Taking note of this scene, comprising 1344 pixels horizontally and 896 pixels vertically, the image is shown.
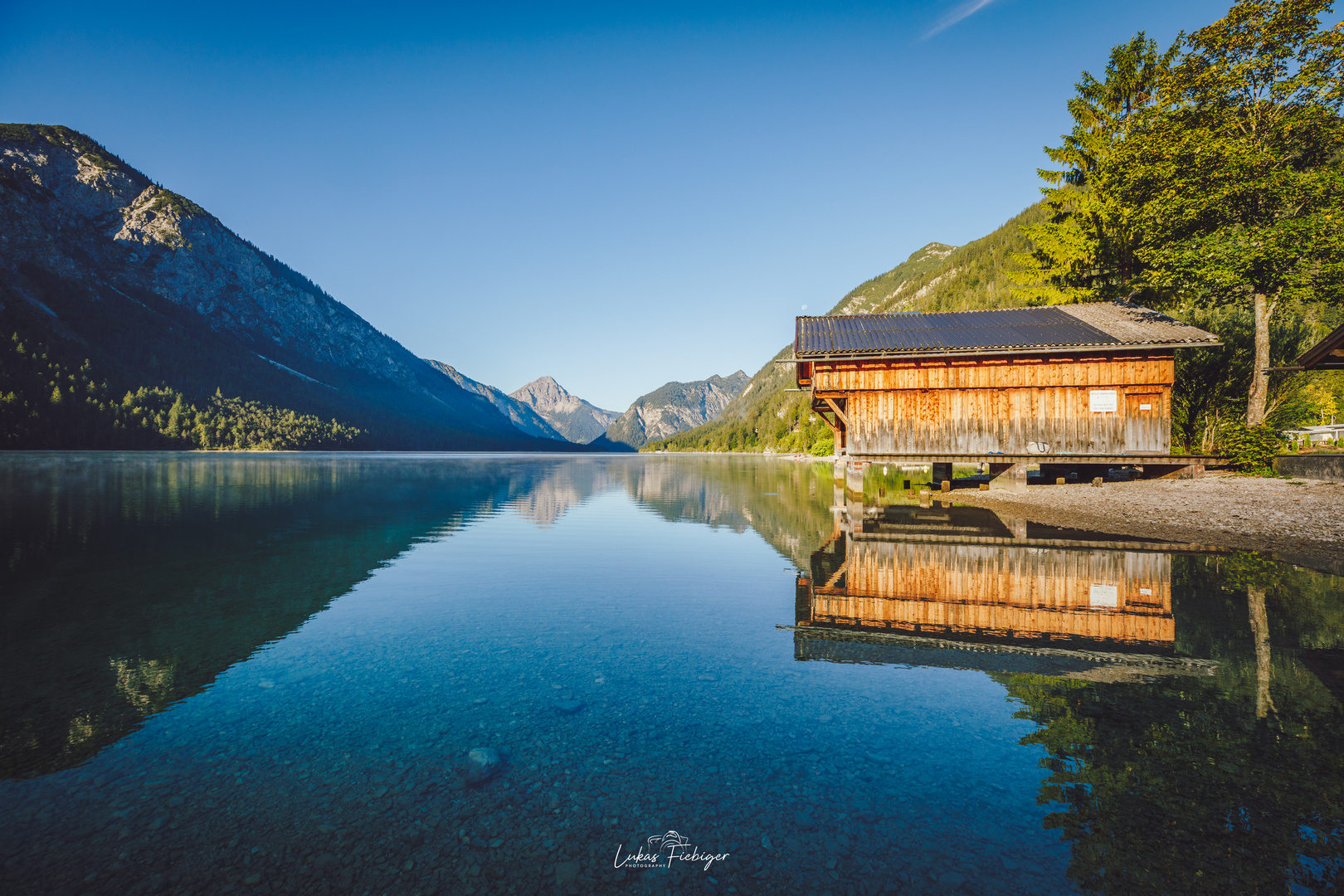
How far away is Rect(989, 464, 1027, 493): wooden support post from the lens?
2834 centimetres

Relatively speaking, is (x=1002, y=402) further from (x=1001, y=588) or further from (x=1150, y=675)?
(x=1150, y=675)

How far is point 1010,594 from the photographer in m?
10.7

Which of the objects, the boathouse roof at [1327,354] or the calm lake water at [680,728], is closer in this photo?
the calm lake water at [680,728]

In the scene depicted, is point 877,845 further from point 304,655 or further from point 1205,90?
point 1205,90

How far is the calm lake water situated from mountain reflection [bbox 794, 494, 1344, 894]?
4 cm

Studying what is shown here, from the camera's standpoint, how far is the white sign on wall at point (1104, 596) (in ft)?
32.4

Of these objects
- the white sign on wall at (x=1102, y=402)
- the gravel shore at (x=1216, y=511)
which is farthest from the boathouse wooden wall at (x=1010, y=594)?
the white sign on wall at (x=1102, y=402)

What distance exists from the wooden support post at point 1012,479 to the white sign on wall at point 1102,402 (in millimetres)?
4216

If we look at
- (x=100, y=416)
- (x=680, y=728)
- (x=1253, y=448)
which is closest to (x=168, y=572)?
(x=680, y=728)

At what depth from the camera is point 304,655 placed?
834cm

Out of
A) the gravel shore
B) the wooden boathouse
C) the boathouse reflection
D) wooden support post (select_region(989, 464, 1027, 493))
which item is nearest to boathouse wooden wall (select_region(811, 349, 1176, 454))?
the wooden boathouse

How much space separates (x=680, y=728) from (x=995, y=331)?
3069 cm

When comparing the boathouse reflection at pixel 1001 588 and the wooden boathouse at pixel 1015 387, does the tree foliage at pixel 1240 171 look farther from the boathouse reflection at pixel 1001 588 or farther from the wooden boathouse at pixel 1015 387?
the boathouse reflection at pixel 1001 588

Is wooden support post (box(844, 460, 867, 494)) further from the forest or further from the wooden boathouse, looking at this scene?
the forest
